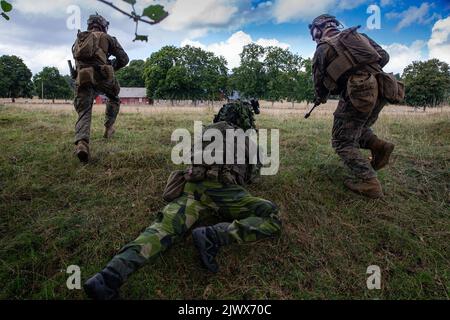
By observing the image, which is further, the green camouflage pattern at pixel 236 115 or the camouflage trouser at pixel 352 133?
the camouflage trouser at pixel 352 133

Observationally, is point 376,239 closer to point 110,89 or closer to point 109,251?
point 109,251

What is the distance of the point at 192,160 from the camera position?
126 inches

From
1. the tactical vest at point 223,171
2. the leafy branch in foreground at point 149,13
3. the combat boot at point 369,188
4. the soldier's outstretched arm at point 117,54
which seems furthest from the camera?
the soldier's outstretched arm at point 117,54

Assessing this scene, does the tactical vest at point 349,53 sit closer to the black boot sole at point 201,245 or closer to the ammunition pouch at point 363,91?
the ammunition pouch at point 363,91

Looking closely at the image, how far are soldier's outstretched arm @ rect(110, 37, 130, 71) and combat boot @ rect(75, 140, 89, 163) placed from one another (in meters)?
1.72

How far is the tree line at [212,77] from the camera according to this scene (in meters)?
53.2

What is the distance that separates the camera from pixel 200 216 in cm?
304

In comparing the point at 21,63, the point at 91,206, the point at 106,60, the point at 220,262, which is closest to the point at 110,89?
the point at 106,60

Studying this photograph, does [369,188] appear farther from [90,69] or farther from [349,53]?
[90,69]

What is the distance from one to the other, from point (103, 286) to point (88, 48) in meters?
3.98

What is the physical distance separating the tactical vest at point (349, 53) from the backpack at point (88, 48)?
3473 millimetres

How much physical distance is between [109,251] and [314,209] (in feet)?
7.80

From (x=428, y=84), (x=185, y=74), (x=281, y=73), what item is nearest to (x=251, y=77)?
(x=281, y=73)

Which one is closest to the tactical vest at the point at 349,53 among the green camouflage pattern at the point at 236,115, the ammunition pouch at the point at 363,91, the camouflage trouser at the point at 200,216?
the ammunition pouch at the point at 363,91
